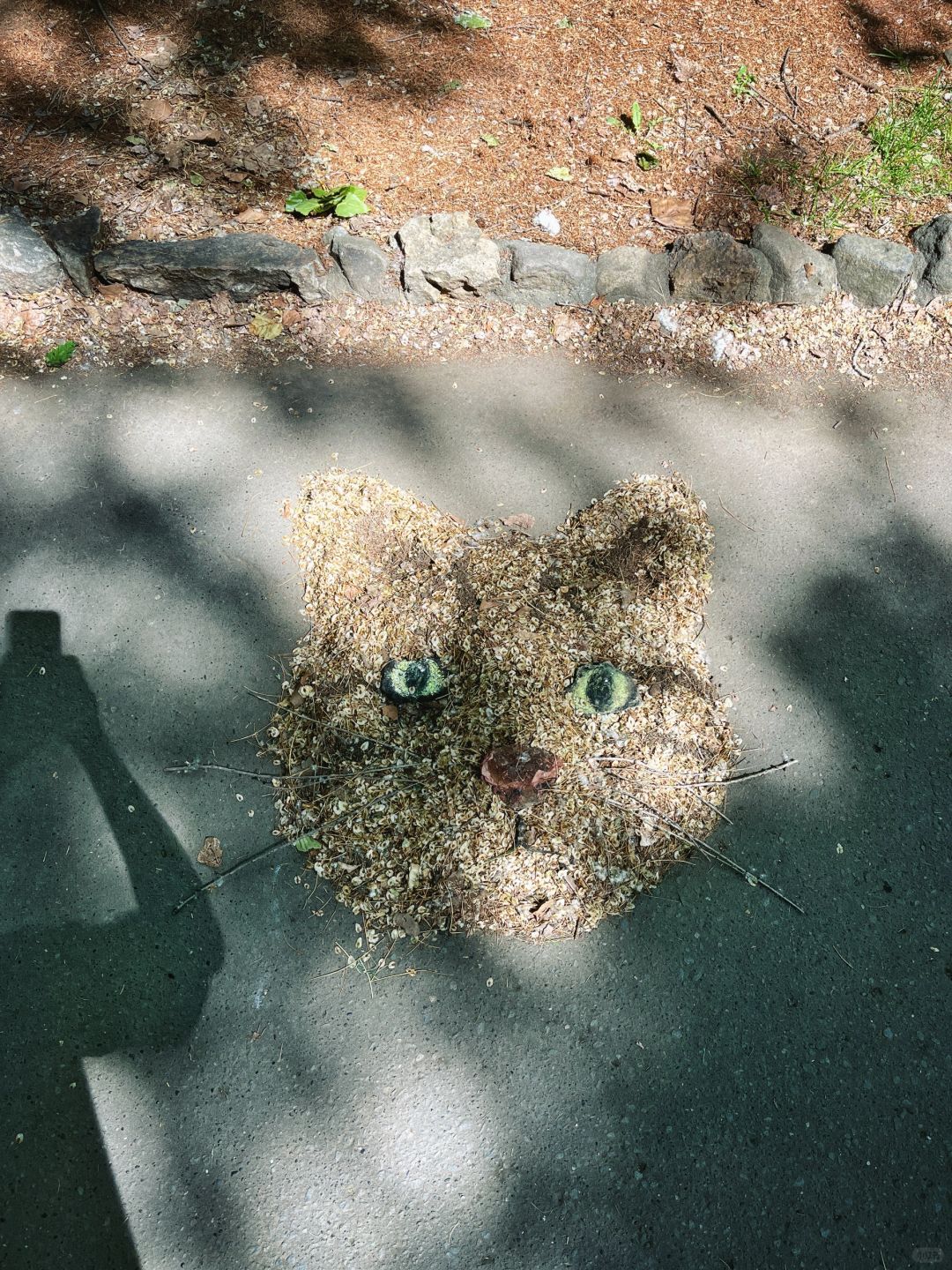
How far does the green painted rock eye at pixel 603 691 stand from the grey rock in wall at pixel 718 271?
6.99ft

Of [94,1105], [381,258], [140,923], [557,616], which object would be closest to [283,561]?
[557,616]

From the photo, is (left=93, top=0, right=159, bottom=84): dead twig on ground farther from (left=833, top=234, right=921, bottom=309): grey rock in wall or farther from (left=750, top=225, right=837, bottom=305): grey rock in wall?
(left=833, top=234, right=921, bottom=309): grey rock in wall

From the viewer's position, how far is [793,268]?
380cm

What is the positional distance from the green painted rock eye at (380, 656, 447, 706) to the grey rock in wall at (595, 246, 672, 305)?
86.5 inches

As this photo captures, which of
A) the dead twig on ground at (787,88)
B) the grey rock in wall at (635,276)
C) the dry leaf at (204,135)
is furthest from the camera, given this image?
the dead twig on ground at (787,88)

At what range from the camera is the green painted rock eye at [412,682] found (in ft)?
8.98

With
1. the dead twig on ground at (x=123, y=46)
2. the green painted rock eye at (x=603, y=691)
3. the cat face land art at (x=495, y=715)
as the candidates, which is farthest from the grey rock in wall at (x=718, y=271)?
the dead twig on ground at (x=123, y=46)

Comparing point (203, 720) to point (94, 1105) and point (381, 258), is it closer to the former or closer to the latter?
point (94, 1105)

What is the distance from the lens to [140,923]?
2.46 meters

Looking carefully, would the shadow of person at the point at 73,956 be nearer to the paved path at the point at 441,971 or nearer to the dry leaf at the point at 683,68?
the paved path at the point at 441,971

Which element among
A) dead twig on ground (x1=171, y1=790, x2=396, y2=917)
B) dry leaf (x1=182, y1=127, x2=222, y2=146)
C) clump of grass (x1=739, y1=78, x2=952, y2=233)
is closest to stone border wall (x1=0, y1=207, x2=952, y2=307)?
clump of grass (x1=739, y1=78, x2=952, y2=233)

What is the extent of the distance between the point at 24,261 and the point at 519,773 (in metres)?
3.23

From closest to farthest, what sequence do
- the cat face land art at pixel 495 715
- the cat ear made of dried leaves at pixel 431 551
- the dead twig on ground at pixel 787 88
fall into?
1. the cat face land art at pixel 495 715
2. the cat ear made of dried leaves at pixel 431 551
3. the dead twig on ground at pixel 787 88

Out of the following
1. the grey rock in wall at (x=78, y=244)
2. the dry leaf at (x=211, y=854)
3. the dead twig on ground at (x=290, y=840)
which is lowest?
the dry leaf at (x=211, y=854)
